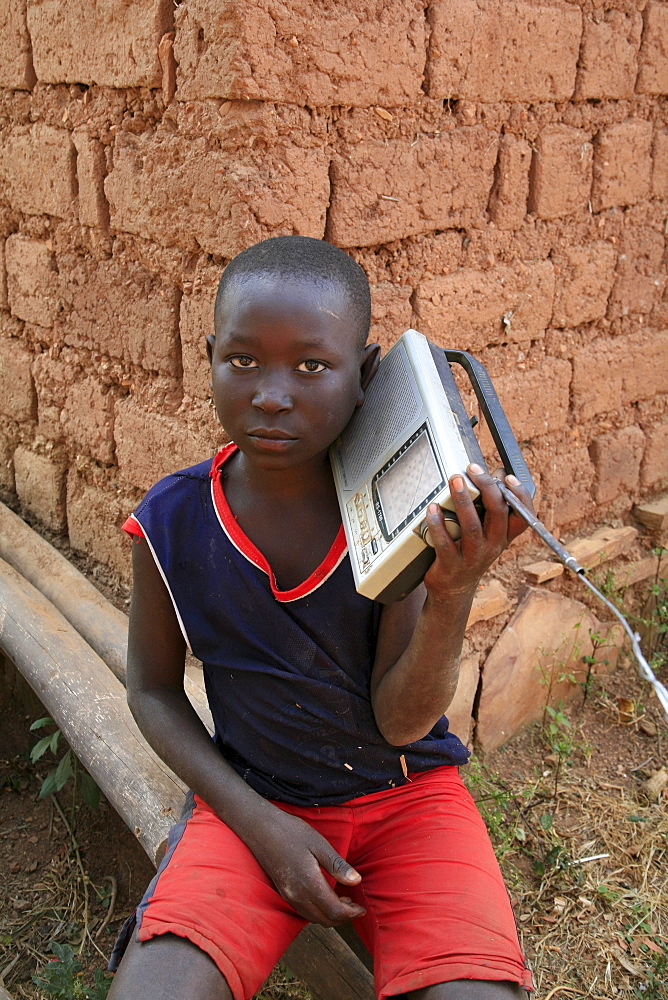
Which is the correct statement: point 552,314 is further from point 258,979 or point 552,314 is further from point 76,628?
point 258,979

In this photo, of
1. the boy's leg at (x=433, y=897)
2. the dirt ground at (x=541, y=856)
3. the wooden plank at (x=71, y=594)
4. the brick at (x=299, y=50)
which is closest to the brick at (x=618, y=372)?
the dirt ground at (x=541, y=856)

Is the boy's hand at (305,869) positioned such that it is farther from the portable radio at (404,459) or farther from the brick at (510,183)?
the brick at (510,183)

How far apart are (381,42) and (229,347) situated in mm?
1165

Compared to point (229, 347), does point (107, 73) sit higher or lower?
higher

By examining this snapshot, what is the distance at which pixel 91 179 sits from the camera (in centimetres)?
262

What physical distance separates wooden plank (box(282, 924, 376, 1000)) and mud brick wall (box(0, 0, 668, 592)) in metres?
1.23

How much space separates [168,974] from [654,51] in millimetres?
3029

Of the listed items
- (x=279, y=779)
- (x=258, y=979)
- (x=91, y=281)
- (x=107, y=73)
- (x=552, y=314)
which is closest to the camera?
(x=258, y=979)

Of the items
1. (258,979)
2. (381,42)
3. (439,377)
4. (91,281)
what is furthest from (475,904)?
(91,281)

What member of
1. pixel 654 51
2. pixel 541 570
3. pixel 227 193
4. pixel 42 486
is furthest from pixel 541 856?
pixel 654 51

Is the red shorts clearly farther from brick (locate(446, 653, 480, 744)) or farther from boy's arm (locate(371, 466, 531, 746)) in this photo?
brick (locate(446, 653, 480, 744))

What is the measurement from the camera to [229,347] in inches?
56.1

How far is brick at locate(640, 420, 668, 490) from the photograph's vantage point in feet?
11.7

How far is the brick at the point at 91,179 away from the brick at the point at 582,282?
1.44 metres
